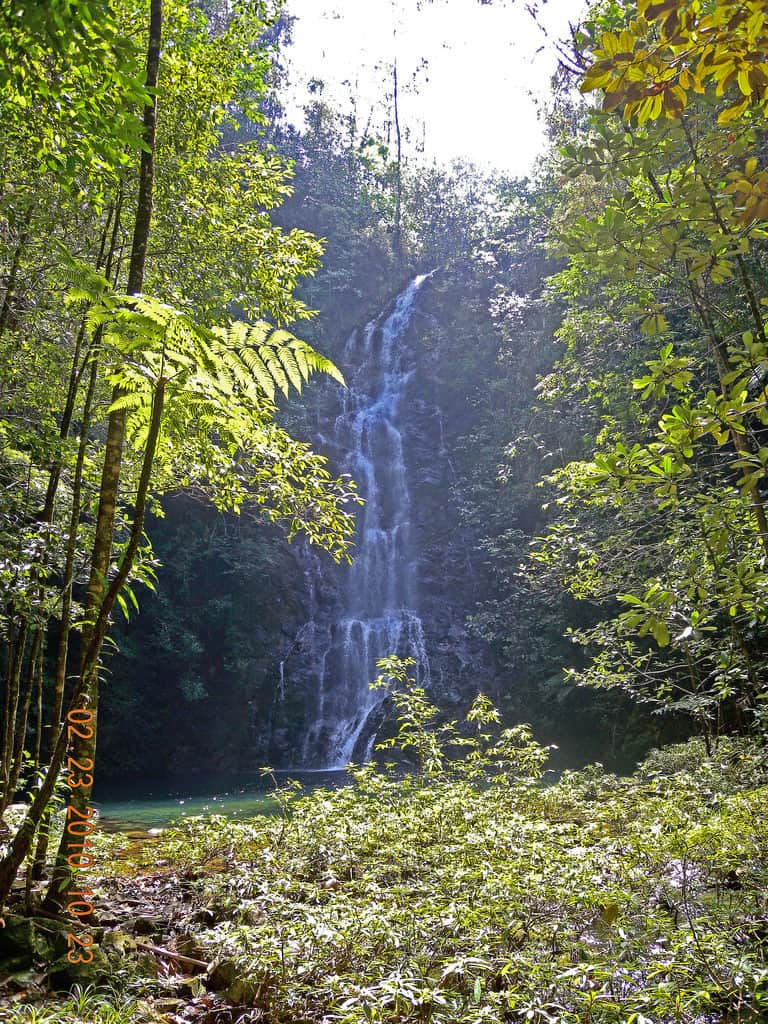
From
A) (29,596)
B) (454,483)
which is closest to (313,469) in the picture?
(29,596)

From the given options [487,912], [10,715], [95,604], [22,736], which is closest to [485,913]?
[487,912]

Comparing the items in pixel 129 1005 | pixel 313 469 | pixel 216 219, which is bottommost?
pixel 129 1005

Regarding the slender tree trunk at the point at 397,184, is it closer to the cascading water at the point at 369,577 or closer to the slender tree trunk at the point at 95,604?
the cascading water at the point at 369,577

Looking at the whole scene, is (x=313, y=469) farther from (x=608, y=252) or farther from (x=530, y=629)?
(x=530, y=629)

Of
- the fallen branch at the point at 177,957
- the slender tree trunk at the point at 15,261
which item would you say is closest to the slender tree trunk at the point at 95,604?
the fallen branch at the point at 177,957

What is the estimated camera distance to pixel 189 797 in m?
12.7

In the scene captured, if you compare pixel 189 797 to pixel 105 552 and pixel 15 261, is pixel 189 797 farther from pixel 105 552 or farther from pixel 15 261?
pixel 105 552

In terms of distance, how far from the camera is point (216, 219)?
5156 mm

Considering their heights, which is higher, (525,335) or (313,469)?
(525,335)

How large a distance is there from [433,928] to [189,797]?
38.1 feet

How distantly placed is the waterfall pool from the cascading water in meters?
1.43

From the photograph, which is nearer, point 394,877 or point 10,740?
point 10,740

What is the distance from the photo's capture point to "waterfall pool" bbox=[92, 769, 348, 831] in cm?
1002

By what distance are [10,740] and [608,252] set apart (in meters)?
4.03
